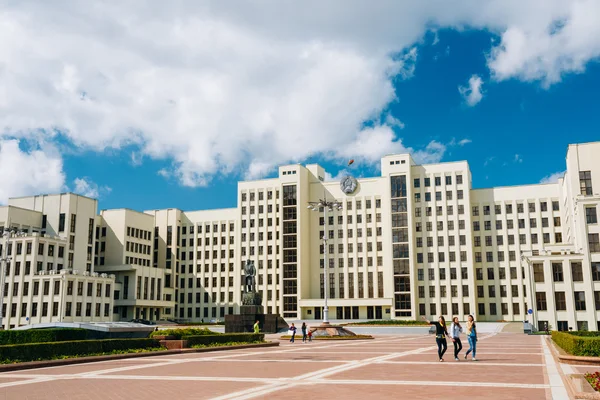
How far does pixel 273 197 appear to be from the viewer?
9381 cm

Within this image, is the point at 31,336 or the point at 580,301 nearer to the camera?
the point at 31,336

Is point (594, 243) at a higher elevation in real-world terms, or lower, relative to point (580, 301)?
higher

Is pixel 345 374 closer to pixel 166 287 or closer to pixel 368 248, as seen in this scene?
pixel 368 248

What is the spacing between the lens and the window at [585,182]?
6594 cm

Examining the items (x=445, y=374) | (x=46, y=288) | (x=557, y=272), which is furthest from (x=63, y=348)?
(x=46, y=288)

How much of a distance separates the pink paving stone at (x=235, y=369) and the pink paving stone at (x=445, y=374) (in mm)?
1617

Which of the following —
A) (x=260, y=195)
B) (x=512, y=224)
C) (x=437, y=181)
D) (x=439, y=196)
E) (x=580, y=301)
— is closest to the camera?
(x=580, y=301)

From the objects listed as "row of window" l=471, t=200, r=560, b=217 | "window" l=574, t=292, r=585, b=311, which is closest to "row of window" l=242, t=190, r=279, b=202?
"row of window" l=471, t=200, r=560, b=217

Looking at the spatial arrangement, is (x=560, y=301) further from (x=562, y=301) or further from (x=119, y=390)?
(x=119, y=390)

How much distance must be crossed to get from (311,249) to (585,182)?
140 feet

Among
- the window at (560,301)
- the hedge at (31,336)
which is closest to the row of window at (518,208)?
the window at (560,301)

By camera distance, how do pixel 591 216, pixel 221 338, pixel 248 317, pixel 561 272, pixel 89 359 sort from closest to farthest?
1. pixel 89 359
2. pixel 221 338
3. pixel 248 317
4. pixel 591 216
5. pixel 561 272

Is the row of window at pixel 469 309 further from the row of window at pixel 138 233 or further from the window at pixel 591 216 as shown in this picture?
the row of window at pixel 138 233

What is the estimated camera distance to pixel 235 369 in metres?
18.2
